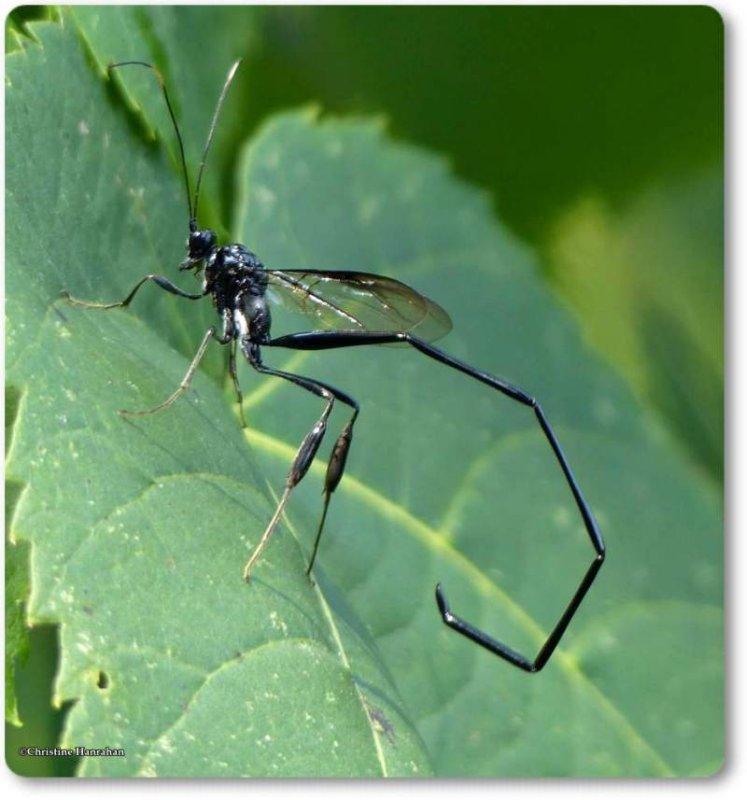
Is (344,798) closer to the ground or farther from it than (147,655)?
closer to the ground

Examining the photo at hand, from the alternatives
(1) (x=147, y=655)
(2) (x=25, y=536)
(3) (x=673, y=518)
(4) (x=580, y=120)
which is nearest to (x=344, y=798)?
(1) (x=147, y=655)

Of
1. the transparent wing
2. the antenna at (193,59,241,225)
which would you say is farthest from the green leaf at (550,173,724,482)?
the antenna at (193,59,241,225)

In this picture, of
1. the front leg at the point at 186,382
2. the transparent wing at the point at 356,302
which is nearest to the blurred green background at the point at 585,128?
the transparent wing at the point at 356,302

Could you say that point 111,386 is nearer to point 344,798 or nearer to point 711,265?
point 344,798

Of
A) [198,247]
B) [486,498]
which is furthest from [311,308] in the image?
[486,498]

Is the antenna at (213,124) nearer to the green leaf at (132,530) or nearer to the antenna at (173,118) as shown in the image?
the antenna at (173,118)

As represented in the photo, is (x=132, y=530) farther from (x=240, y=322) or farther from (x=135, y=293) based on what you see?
(x=240, y=322)
